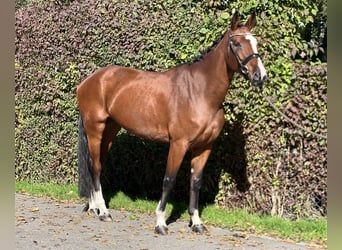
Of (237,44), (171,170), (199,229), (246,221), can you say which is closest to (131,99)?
(171,170)

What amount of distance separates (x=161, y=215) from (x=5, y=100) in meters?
3.89

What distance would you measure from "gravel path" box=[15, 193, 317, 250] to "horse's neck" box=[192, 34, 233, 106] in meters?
1.51

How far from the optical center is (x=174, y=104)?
5.24 m

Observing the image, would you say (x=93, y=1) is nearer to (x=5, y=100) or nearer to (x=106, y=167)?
(x=106, y=167)

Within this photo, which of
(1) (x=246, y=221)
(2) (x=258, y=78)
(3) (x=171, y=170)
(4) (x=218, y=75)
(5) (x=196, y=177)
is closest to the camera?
(2) (x=258, y=78)

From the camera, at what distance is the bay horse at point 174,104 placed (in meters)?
4.89

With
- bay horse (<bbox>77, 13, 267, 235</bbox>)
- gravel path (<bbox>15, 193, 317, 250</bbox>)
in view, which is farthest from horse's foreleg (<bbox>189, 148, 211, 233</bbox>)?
gravel path (<bbox>15, 193, 317, 250</bbox>)

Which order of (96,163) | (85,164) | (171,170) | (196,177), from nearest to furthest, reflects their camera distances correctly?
(171,170) → (196,177) → (96,163) → (85,164)

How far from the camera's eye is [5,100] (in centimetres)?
158

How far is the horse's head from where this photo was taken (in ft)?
14.9

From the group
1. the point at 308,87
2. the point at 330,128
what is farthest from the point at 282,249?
the point at 330,128

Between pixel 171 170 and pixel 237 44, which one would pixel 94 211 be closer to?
pixel 171 170

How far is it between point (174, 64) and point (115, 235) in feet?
8.47

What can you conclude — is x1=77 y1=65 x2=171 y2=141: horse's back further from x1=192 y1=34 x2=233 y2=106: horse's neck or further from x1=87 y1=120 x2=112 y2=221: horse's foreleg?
x1=192 y1=34 x2=233 y2=106: horse's neck
